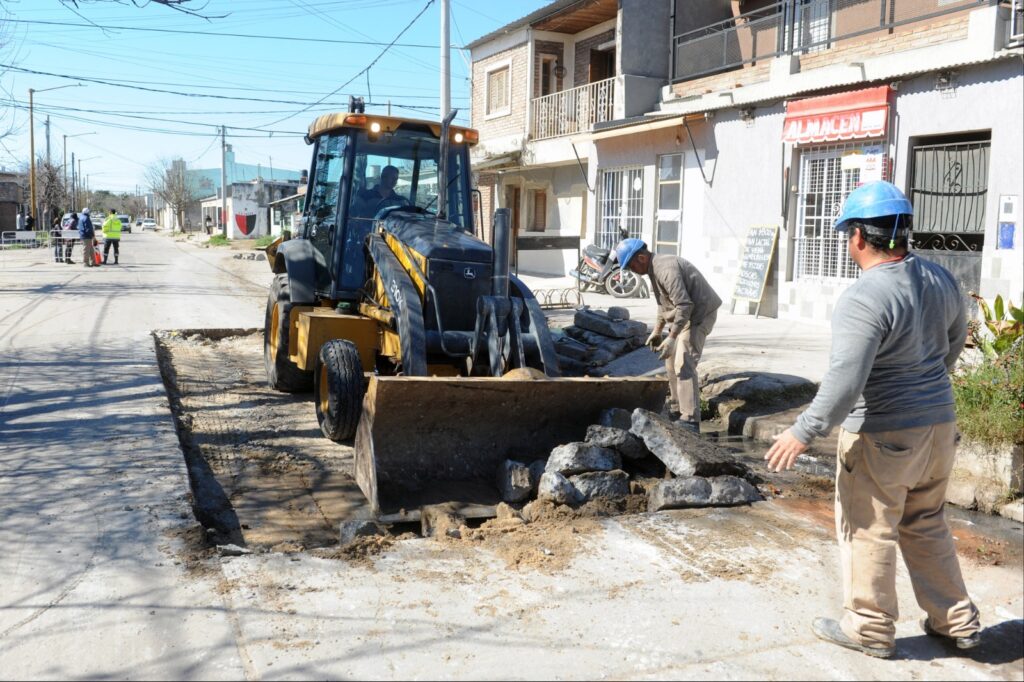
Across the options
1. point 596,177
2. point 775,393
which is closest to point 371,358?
point 775,393

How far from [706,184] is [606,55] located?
757 centimetres

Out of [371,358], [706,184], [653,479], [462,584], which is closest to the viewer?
[462,584]

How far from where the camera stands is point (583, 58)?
22266 millimetres

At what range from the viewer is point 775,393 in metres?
8.73

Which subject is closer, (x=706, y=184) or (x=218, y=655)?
(x=218, y=655)

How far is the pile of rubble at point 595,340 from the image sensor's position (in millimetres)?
10599

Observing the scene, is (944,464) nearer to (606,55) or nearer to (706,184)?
(706,184)

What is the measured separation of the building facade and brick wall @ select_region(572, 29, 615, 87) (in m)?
3.15

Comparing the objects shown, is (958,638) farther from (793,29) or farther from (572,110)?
(572,110)

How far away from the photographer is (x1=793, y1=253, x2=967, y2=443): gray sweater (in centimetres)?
341

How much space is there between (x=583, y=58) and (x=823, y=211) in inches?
410

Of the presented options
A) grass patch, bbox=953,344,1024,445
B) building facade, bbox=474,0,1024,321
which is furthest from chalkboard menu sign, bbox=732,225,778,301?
grass patch, bbox=953,344,1024,445

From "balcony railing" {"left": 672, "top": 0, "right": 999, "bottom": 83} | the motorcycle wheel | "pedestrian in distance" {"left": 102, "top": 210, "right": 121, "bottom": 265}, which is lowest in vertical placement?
the motorcycle wheel

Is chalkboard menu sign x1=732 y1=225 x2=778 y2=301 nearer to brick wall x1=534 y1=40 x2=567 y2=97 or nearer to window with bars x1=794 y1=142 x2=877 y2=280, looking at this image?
window with bars x1=794 y1=142 x2=877 y2=280
